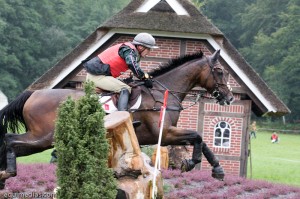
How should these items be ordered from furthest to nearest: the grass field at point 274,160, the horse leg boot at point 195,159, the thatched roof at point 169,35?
1. the grass field at point 274,160
2. the thatched roof at point 169,35
3. the horse leg boot at point 195,159

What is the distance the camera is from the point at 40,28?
205ft

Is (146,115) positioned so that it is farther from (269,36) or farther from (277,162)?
(269,36)

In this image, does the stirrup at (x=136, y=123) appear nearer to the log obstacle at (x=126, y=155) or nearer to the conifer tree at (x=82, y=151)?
the log obstacle at (x=126, y=155)

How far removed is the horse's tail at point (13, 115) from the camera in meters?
10.0

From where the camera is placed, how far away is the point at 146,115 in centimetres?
988

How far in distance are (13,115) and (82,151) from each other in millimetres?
3297

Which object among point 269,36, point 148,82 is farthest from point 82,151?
point 269,36

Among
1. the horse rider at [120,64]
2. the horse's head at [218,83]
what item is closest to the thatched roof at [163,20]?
the horse's head at [218,83]

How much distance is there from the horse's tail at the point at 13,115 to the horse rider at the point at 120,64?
1.12m

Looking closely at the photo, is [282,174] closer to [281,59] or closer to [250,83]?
[250,83]

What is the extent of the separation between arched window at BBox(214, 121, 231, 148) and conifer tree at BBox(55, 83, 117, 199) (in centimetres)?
1227

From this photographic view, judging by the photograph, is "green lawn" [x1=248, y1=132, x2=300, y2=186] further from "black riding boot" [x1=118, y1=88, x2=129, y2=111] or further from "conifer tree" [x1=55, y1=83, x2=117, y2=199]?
"conifer tree" [x1=55, y1=83, x2=117, y2=199]

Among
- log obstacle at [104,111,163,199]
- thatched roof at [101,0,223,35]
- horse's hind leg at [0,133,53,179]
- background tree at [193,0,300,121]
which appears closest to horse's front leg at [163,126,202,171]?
log obstacle at [104,111,163,199]

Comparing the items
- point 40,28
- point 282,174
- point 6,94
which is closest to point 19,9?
point 40,28
